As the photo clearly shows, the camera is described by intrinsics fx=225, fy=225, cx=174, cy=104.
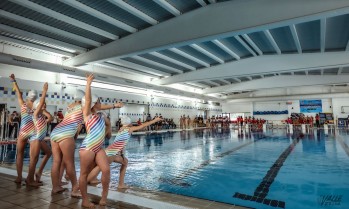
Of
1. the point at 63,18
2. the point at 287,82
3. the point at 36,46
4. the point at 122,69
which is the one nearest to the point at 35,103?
the point at 63,18

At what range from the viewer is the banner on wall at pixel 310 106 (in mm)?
25792

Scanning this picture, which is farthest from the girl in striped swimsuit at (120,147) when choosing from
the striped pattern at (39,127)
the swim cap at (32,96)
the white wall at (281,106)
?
the white wall at (281,106)

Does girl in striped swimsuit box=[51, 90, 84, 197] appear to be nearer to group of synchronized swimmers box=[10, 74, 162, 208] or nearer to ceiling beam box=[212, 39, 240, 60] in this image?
group of synchronized swimmers box=[10, 74, 162, 208]

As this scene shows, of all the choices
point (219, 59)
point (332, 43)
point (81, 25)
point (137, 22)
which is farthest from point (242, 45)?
point (81, 25)

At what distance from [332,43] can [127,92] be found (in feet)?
41.7

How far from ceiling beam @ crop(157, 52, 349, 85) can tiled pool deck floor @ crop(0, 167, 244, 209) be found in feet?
35.0

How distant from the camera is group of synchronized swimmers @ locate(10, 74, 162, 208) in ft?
7.74

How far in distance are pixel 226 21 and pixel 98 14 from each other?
12.5 feet

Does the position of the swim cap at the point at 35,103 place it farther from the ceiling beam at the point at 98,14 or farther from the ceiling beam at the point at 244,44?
the ceiling beam at the point at 244,44

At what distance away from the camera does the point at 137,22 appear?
770 centimetres

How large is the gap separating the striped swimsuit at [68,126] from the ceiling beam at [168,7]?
15.3ft

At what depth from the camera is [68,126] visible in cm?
270

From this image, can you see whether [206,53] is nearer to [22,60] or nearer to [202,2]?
[202,2]

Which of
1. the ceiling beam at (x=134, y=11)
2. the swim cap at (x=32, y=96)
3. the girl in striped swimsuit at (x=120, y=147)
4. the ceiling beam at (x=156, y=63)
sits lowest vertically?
the girl in striped swimsuit at (x=120, y=147)
